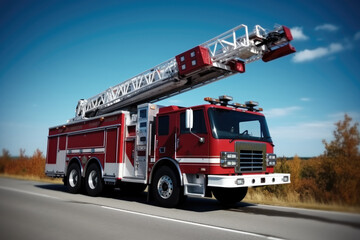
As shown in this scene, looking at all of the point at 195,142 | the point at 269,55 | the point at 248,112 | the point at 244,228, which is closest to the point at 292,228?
the point at 244,228

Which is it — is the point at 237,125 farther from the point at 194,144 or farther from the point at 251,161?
the point at 194,144

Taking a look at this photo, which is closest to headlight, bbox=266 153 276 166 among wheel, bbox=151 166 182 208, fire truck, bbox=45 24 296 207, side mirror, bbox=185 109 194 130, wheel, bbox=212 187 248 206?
fire truck, bbox=45 24 296 207

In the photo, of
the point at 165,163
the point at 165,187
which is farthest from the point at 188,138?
the point at 165,187

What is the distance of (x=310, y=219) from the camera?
6.48 meters

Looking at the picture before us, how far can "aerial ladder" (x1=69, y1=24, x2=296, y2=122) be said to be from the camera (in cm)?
797

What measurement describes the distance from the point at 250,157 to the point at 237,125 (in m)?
0.88

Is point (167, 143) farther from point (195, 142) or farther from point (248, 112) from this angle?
point (248, 112)

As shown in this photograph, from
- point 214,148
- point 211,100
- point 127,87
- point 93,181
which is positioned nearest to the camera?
point 214,148

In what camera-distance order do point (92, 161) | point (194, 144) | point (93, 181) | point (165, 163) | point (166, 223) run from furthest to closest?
point (92, 161) → point (93, 181) → point (165, 163) → point (194, 144) → point (166, 223)

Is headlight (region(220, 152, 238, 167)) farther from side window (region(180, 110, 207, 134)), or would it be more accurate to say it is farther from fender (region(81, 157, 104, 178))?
fender (region(81, 157, 104, 178))

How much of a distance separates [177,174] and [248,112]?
2599 millimetres

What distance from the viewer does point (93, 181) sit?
420 inches

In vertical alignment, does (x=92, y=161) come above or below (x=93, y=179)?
above

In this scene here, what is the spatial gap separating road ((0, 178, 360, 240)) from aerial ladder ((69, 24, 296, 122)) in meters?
3.86
